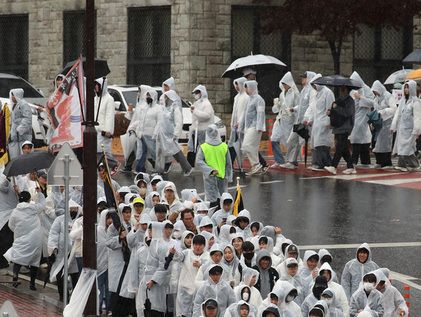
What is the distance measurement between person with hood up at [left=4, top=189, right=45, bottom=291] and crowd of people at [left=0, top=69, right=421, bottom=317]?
0.01m

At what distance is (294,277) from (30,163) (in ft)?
15.2

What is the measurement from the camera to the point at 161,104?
30.0m

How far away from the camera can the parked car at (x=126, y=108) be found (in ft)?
108

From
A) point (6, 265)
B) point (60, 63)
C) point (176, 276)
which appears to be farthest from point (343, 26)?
point (176, 276)

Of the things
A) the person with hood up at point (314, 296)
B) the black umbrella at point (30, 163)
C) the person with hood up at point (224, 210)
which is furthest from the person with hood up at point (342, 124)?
the person with hood up at point (314, 296)

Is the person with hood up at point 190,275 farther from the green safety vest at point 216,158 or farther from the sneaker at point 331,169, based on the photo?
the sneaker at point 331,169

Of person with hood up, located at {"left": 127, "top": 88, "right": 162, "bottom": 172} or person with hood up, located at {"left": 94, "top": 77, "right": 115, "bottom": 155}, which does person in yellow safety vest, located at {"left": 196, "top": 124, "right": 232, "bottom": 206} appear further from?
person with hood up, located at {"left": 127, "top": 88, "right": 162, "bottom": 172}

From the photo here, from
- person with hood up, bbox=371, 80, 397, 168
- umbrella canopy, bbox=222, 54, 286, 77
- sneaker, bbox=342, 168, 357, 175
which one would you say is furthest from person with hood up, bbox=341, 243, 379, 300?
umbrella canopy, bbox=222, 54, 286, 77

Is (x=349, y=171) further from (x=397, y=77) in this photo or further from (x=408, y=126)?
(x=397, y=77)

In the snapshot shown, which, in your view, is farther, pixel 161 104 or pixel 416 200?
pixel 161 104

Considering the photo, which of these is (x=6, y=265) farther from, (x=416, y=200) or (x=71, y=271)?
(x=416, y=200)

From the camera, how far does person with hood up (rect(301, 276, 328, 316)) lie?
1662cm

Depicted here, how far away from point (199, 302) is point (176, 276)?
1.35 m

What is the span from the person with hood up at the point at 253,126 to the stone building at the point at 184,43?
31.1 feet
